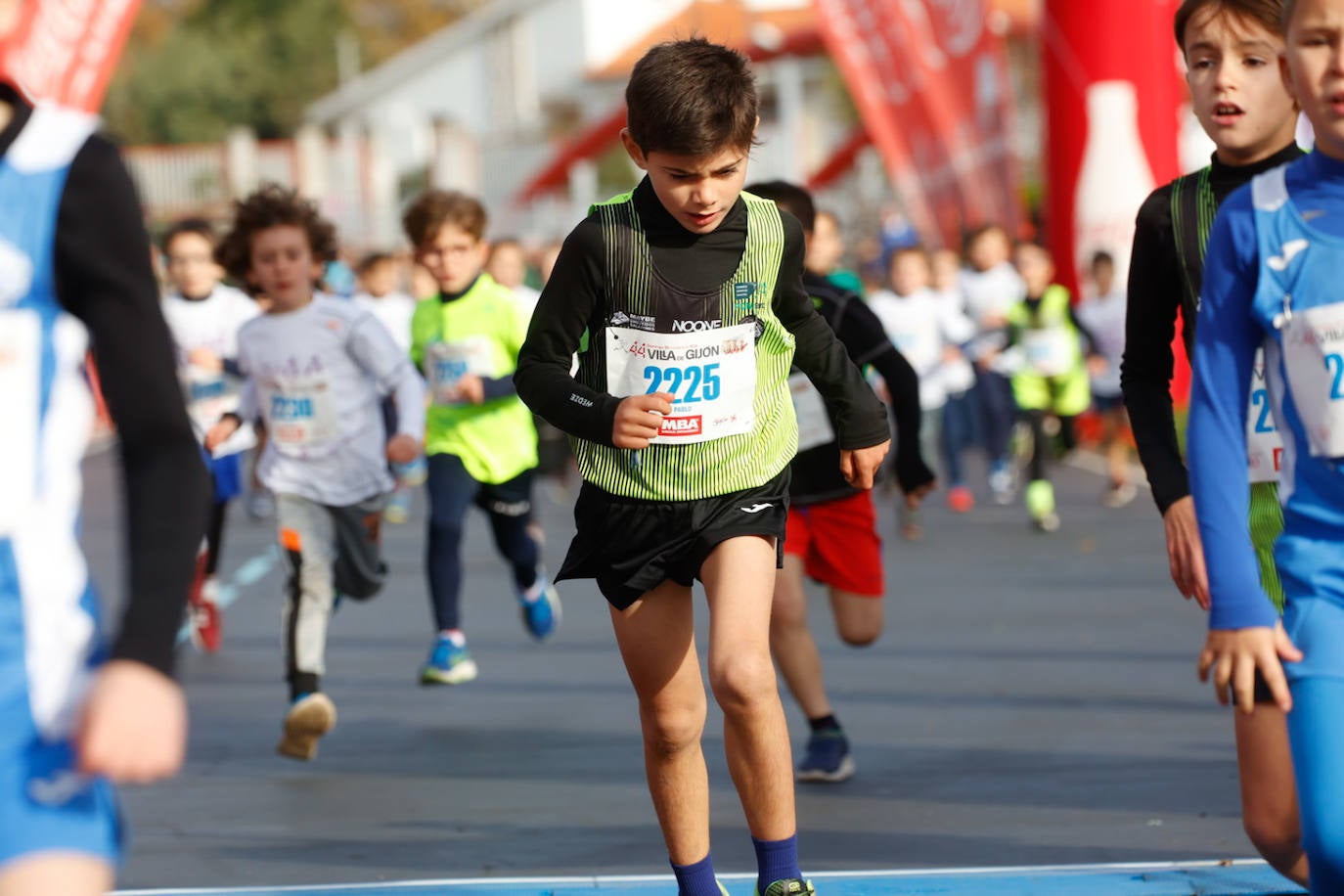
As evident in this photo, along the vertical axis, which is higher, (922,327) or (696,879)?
(922,327)

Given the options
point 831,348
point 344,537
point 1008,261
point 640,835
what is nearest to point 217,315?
point 344,537

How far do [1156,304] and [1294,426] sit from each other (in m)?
1.06

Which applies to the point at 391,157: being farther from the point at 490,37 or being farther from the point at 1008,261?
the point at 1008,261

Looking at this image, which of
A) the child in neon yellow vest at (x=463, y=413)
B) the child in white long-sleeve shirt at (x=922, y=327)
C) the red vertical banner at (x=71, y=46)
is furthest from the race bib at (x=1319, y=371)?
the red vertical banner at (x=71, y=46)

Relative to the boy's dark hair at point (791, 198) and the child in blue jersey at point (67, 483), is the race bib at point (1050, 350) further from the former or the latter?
the child in blue jersey at point (67, 483)

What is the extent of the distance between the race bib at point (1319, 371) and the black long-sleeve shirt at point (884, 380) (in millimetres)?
3126

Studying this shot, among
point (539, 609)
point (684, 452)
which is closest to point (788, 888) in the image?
point (684, 452)

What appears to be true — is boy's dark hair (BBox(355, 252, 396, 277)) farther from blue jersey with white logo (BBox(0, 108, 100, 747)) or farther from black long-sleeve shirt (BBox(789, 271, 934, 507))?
blue jersey with white logo (BBox(0, 108, 100, 747))

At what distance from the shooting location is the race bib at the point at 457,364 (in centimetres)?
866

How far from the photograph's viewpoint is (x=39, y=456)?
8.77 ft

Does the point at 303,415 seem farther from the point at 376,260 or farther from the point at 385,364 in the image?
the point at 376,260

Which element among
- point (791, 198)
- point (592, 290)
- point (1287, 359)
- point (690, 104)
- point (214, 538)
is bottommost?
point (214, 538)

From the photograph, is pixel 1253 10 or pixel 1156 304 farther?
pixel 1156 304

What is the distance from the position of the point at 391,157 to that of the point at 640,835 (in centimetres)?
5959
